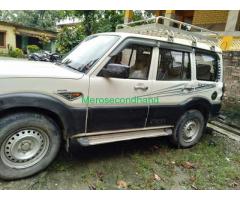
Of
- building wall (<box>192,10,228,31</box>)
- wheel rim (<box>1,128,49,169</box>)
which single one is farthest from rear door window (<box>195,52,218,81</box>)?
building wall (<box>192,10,228,31</box>)

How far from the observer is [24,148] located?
3184 millimetres

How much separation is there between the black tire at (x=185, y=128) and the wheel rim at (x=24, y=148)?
249 centimetres

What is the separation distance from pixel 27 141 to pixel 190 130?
3181mm

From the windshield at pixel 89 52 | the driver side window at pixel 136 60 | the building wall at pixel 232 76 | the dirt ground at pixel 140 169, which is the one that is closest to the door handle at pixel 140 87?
the driver side window at pixel 136 60

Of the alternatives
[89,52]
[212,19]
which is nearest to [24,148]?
[89,52]

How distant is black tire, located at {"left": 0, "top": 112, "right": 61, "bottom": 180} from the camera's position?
294cm

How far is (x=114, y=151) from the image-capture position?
4340 mm

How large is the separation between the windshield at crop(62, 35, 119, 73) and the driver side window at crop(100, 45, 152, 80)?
0.25 m

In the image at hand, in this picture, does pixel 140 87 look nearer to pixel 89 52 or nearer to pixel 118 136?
pixel 118 136

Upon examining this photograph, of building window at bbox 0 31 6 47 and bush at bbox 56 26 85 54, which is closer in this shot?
bush at bbox 56 26 85 54

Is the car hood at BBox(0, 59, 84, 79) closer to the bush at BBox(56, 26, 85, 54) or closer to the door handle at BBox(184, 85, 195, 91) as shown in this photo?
the door handle at BBox(184, 85, 195, 91)

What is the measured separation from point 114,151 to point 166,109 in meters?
1.19

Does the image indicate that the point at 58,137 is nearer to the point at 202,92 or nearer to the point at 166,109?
the point at 166,109
